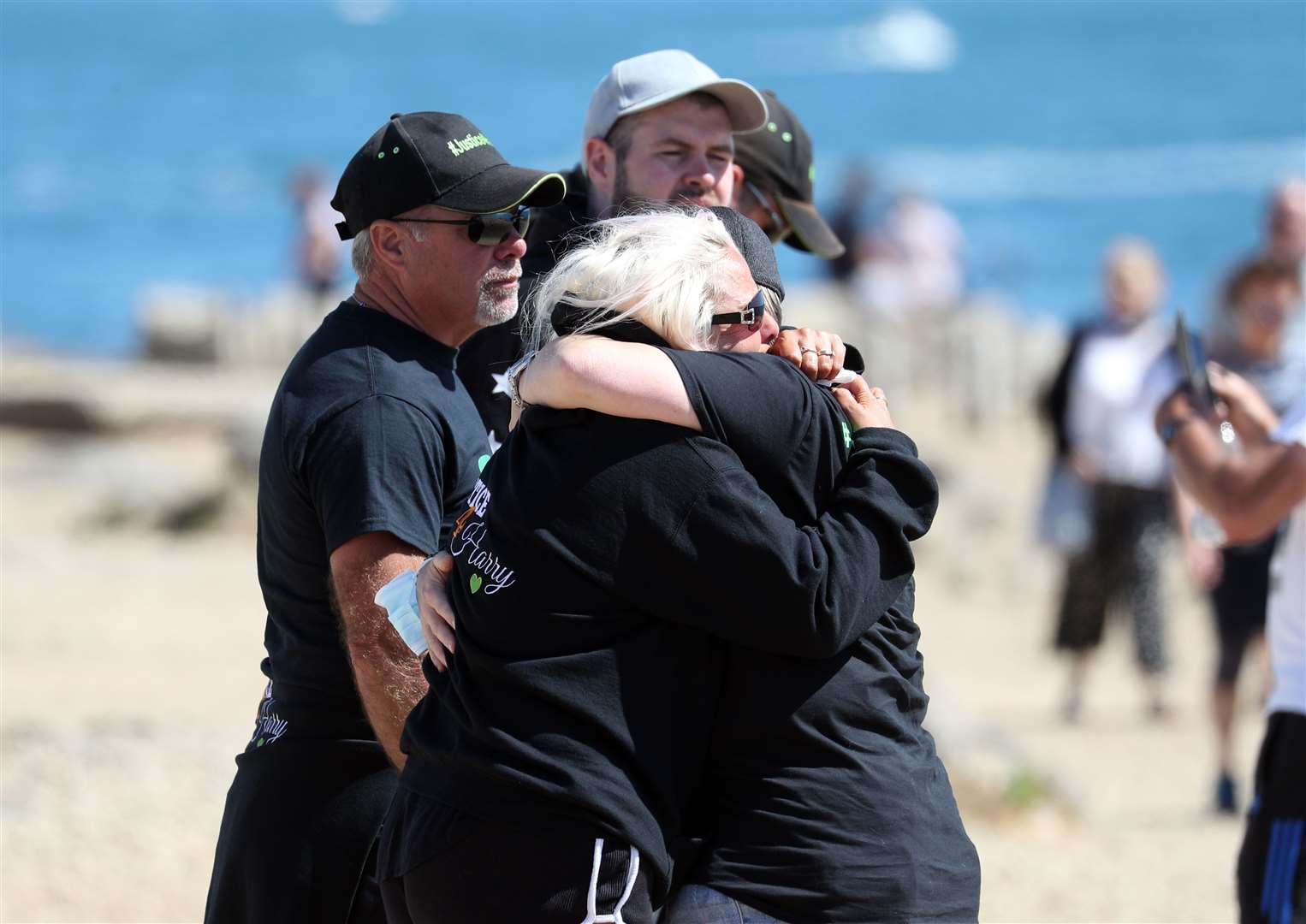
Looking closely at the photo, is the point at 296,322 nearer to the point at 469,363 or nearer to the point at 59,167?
the point at 469,363

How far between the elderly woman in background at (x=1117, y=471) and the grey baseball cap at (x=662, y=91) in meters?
4.83

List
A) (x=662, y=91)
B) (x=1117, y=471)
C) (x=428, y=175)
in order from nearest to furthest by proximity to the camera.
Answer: (x=428, y=175) < (x=662, y=91) < (x=1117, y=471)

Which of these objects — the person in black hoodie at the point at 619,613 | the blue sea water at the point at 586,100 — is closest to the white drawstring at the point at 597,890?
the person in black hoodie at the point at 619,613

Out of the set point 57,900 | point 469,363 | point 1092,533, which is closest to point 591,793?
point 469,363

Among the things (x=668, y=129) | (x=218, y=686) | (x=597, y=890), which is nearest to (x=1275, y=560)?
(x=668, y=129)

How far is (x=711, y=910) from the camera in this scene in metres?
2.14

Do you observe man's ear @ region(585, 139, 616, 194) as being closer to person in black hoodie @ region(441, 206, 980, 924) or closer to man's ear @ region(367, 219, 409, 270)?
man's ear @ region(367, 219, 409, 270)

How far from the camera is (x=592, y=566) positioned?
2119mm

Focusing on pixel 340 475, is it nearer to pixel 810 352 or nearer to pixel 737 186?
pixel 810 352

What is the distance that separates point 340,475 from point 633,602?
75cm

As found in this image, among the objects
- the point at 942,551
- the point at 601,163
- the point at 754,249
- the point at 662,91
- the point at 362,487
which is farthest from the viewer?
the point at 942,551

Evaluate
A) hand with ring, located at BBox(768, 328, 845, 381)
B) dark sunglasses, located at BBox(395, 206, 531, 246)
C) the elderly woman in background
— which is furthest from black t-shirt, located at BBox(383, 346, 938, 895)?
the elderly woman in background

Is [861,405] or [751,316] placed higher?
[751,316]

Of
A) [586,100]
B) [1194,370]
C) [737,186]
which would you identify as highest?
[586,100]
